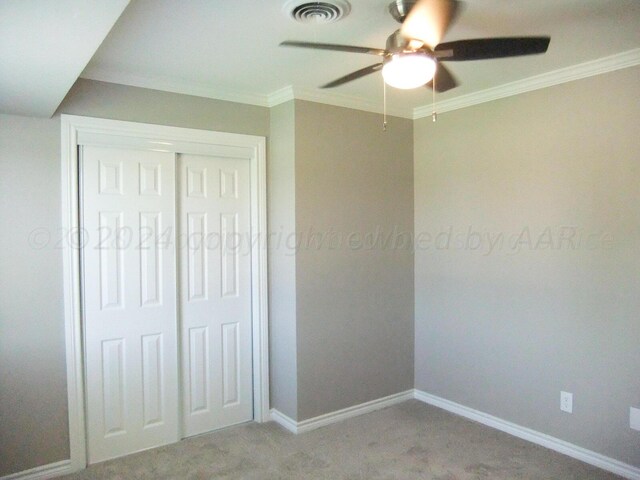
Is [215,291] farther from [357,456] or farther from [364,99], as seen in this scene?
[364,99]

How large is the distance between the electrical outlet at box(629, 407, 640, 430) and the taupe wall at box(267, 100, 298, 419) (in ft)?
6.64

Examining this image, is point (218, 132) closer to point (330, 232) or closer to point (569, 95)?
point (330, 232)

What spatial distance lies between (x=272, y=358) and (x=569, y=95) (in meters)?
2.65

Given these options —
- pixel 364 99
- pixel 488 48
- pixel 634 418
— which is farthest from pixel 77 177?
pixel 634 418

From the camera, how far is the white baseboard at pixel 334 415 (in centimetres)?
337

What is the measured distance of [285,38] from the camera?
235 centimetres

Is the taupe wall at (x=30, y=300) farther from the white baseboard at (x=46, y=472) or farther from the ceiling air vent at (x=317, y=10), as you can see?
the ceiling air vent at (x=317, y=10)

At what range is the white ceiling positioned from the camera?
2062 mm

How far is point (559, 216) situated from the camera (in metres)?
3.02

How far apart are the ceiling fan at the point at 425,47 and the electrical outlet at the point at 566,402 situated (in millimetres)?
2147

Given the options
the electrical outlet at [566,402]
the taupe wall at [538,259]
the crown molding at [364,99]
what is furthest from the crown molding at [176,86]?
the electrical outlet at [566,402]

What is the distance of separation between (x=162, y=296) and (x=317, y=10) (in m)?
2.04

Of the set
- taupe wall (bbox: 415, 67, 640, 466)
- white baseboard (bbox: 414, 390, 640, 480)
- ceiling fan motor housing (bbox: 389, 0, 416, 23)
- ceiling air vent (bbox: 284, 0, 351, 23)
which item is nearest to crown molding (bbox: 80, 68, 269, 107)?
ceiling air vent (bbox: 284, 0, 351, 23)

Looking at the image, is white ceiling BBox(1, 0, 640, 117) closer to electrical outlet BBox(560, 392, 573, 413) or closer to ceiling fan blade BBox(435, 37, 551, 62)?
ceiling fan blade BBox(435, 37, 551, 62)
